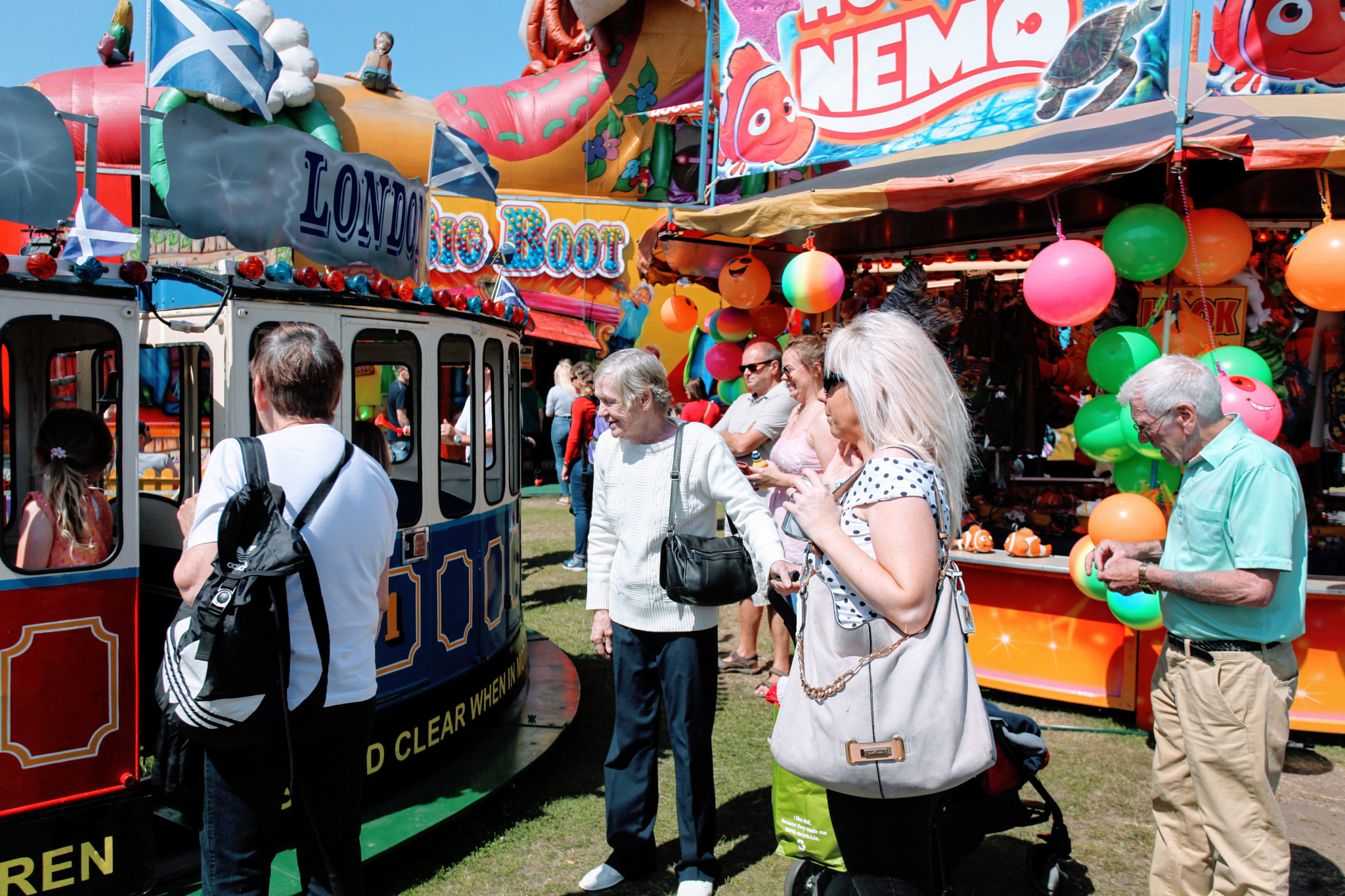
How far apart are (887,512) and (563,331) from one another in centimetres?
1286

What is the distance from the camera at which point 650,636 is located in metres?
3.20

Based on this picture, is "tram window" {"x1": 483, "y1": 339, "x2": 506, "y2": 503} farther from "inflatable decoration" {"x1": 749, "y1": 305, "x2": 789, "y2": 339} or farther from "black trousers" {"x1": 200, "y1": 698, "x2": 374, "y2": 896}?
"inflatable decoration" {"x1": 749, "y1": 305, "x2": 789, "y2": 339}

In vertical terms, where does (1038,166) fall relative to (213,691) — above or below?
above

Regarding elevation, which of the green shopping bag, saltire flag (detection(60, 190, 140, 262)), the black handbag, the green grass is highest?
saltire flag (detection(60, 190, 140, 262))

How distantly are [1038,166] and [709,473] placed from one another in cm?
273

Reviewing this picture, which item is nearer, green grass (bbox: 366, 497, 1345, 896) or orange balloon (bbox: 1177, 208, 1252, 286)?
green grass (bbox: 366, 497, 1345, 896)

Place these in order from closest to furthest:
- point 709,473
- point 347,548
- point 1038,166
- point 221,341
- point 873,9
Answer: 1. point 347,548
2. point 709,473
3. point 221,341
4. point 1038,166
5. point 873,9

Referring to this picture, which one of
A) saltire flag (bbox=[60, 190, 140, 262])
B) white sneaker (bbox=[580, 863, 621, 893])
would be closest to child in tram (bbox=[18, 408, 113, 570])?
saltire flag (bbox=[60, 190, 140, 262])

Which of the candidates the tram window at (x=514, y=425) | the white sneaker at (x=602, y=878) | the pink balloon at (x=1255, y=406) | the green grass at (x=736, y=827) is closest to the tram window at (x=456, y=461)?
the tram window at (x=514, y=425)

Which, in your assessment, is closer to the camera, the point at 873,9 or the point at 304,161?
the point at 304,161

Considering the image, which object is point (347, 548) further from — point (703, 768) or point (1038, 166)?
point (1038, 166)

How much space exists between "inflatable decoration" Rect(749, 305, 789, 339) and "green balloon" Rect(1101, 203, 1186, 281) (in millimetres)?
2969

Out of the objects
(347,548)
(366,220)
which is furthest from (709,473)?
(366,220)

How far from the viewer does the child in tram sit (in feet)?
9.73
